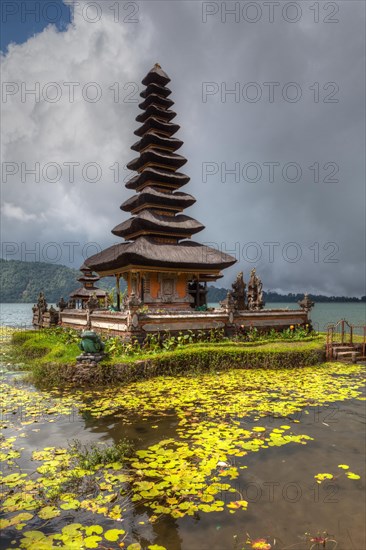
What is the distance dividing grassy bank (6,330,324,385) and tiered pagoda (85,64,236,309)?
663 cm

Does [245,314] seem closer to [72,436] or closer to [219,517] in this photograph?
[72,436]

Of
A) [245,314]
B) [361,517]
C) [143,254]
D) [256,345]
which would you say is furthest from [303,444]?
[143,254]

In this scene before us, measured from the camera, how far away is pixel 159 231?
23.4 meters

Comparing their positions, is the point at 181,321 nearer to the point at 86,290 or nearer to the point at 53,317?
the point at 53,317

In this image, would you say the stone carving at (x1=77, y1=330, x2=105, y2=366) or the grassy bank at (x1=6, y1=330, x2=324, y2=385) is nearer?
the grassy bank at (x1=6, y1=330, x2=324, y2=385)

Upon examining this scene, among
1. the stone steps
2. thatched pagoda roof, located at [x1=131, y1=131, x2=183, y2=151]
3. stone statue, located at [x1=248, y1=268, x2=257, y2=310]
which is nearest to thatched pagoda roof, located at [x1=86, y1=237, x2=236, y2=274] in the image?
stone statue, located at [x1=248, y1=268, x2=257, y2=310]

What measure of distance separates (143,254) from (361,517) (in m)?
16.8

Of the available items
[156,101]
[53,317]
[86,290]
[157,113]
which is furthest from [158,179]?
[86,290]

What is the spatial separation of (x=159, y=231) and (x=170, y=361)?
11798mm

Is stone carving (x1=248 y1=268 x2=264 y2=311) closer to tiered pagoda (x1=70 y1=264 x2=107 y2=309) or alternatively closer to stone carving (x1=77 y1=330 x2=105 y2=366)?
stone carving (x1=77 y1=330 x2=105 y2=366)

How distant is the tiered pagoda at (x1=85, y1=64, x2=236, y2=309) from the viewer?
21844 millimetres

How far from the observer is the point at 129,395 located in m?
10.5

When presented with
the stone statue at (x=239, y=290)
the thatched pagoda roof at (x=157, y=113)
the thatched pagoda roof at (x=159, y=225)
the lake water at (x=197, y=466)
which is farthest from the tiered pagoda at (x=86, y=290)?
the lake water at (x=197, y=466)

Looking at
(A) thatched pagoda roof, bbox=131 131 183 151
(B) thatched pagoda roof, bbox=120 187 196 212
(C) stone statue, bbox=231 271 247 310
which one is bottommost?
(C) stone statue, bbox=231 271 247 310
